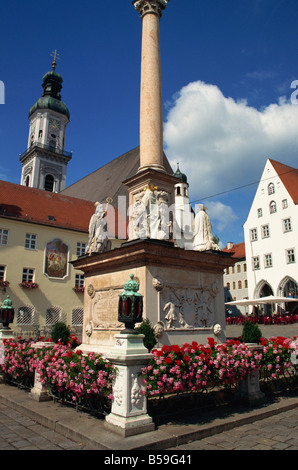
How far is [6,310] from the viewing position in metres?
10.0

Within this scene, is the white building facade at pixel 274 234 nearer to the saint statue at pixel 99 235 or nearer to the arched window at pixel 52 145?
the saint statue at pixel 99 235

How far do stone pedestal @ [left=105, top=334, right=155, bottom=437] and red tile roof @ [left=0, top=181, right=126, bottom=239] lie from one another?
24.9 metres

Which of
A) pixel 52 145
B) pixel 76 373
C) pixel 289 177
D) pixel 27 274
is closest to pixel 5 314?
pixel 76 373

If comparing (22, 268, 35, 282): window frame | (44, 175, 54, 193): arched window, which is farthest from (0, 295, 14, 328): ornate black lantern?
(44, 175, 54, 193): arched window

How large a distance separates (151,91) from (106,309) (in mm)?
6077

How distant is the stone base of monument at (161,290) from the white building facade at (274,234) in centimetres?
2817

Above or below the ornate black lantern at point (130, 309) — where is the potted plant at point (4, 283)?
above

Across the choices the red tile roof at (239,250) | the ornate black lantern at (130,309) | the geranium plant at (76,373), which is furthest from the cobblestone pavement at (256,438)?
the red tile roof at (239,250)

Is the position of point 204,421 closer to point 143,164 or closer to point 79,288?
point 143,164

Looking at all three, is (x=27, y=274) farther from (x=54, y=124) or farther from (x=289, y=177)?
(x=54, y=124)

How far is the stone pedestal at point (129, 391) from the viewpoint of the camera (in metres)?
4.50

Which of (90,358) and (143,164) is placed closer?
(90,358)
